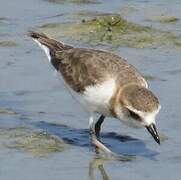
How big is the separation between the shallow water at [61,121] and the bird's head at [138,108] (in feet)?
1.42

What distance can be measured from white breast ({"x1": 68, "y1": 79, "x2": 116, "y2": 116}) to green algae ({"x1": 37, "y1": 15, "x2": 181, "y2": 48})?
384 centimetres

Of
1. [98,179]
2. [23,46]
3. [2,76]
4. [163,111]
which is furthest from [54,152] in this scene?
[23,46]

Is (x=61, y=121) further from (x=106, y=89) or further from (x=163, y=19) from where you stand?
(x=163, y=19)

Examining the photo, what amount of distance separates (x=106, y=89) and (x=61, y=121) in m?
1.27

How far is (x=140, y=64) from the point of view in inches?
522

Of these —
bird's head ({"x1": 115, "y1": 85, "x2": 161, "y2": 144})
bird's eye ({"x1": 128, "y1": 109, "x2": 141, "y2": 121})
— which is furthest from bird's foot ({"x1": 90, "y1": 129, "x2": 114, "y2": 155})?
bird's eye ({"x1": 128, "y1": 109, "x2": 141, "y2": 121})

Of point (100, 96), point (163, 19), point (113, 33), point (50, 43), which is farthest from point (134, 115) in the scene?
point (163, 19)

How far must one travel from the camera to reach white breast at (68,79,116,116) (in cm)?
1026

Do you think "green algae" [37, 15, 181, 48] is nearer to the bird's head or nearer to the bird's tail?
the bird's tail

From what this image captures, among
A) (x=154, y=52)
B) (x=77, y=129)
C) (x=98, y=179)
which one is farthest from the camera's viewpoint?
(x=154, y=52)

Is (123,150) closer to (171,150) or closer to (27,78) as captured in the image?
(171,150)

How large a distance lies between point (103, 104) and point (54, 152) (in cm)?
77

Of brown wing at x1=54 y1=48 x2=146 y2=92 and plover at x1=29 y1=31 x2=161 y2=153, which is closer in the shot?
plover at x1=29 y1=31 x2=161 y2=153

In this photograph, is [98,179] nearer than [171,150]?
Yes
